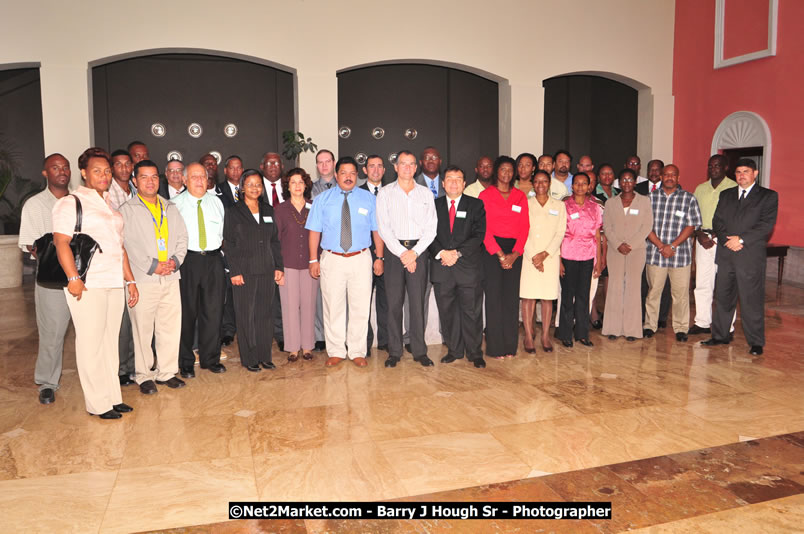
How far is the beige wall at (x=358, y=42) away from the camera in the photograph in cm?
873

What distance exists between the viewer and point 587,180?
231 inches

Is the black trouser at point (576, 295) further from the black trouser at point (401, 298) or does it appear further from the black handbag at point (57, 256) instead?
the black handbag at point (57, 256)

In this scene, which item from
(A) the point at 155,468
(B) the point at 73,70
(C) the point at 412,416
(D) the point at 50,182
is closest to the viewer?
(A) the point at 155,468

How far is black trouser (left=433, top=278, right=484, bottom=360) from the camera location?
5.38 m

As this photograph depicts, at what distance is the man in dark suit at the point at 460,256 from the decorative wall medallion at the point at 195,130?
20.3 ft

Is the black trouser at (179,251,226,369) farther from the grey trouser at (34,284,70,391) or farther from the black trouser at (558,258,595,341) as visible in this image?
the black trouser at (558,258,595,341)

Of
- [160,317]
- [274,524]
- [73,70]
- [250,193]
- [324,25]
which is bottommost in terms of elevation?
[274,524]

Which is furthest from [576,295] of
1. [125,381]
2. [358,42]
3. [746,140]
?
[746,140]

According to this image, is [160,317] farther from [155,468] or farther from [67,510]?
[67,510]

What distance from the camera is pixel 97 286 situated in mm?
3949

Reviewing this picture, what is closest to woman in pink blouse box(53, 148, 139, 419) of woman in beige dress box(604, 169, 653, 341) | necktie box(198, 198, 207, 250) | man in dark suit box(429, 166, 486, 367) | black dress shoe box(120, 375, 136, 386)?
black dress shoe box(120, 375, 136, 386)

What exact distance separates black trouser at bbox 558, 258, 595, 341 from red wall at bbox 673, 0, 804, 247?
5864mm

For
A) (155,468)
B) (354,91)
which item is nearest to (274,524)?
(155,468)

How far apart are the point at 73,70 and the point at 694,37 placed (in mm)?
10718
